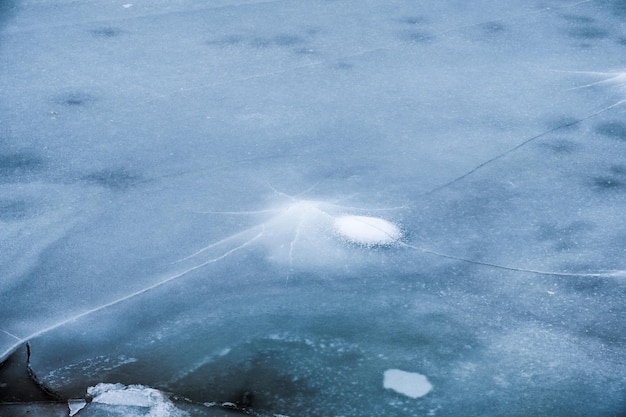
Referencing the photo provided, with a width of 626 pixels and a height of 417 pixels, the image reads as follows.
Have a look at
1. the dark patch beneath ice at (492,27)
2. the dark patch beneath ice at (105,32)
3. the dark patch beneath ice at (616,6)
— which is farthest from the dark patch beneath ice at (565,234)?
the dark patch beneath ice at (105,32)

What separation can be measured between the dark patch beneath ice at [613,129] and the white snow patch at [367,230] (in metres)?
1.23

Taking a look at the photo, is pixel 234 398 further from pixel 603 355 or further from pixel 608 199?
pixel 608 199

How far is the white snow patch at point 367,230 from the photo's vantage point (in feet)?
9.53

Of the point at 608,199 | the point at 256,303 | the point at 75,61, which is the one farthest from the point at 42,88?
the point at 608,199

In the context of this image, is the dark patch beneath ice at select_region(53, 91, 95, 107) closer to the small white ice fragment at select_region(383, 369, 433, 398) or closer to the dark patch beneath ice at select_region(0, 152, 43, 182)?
the dark patch beneath ice at select_region(0, 152, 43, 182)

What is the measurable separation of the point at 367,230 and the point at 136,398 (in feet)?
3.57

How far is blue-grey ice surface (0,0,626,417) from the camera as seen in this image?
2.39m

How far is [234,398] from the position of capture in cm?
A: 227

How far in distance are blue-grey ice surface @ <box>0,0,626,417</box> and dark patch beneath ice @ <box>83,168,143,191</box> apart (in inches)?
0.4

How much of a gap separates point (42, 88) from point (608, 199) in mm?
2664

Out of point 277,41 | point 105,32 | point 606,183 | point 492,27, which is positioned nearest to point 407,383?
point 606,183

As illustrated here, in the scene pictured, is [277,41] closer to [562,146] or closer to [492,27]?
[492,27]

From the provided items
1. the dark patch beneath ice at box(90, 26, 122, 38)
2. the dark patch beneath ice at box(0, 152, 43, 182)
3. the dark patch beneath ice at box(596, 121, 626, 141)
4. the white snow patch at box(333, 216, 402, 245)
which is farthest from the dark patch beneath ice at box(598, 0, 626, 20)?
the dark patch beneath ice at box(0, 152, 43, 182)

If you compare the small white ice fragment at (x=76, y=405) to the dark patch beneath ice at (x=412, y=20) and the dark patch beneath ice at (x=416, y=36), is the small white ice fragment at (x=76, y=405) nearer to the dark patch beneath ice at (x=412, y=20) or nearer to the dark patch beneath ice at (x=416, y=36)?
the dark patch beneath ice at (x=416, y=36)
